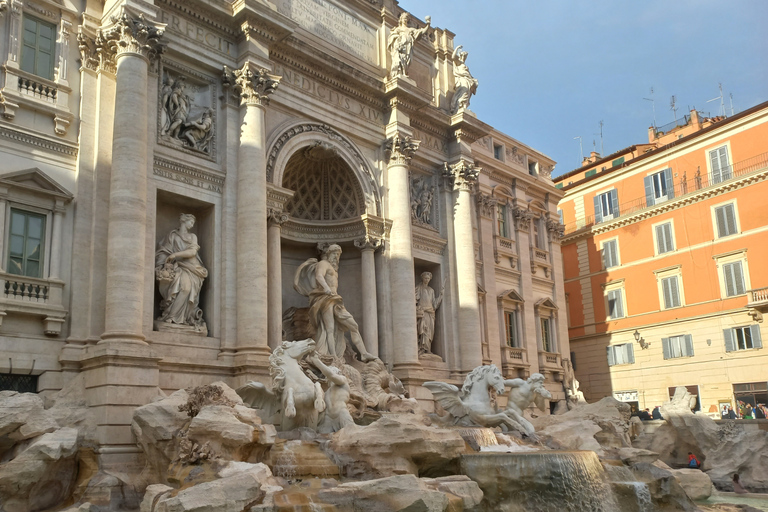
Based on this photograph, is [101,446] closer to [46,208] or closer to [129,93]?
[46,208]

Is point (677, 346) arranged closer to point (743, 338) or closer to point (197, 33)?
point (743, 338)

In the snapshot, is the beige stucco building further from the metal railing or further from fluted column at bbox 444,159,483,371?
the metal railing

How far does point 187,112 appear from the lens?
59.0 ft

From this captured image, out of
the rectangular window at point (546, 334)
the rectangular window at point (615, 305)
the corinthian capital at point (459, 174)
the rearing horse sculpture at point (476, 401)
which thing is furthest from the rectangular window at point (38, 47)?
the rectangular window at point (615, 305)

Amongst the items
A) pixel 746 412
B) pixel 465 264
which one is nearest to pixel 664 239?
pixel 746 412

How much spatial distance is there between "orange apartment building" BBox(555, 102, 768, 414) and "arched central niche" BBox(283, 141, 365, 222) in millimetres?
17221

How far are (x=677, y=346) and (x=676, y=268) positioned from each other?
3.46 m

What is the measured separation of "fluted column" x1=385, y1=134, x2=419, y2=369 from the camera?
21.5 meters

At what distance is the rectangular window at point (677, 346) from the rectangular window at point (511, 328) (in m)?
8.51

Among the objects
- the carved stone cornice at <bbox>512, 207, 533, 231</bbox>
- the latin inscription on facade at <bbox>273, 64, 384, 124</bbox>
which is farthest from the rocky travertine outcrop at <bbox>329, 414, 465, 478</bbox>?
the carved stone cornice at <bbox>512, 207, 533, 231</bbox>

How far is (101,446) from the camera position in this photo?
13891 millimetres

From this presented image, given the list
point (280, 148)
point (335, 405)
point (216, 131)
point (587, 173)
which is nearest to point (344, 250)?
point (280, 148)

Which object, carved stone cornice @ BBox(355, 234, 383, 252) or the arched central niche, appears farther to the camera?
the arched central niche

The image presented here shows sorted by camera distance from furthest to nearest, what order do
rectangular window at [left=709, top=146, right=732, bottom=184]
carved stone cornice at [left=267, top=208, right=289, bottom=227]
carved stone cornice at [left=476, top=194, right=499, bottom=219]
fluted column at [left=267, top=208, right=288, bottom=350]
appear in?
1. rectangular window at [left=709, top=146, right=732, bottom=184]
2. carved stone cornice at [left=476, top=194, right=499, bottom=219]
3. carved stone cornice at [left=267, top=208, right=289, bottom=227]
4. fluted column at [left=267, top=208, right=288, bottom=350]
